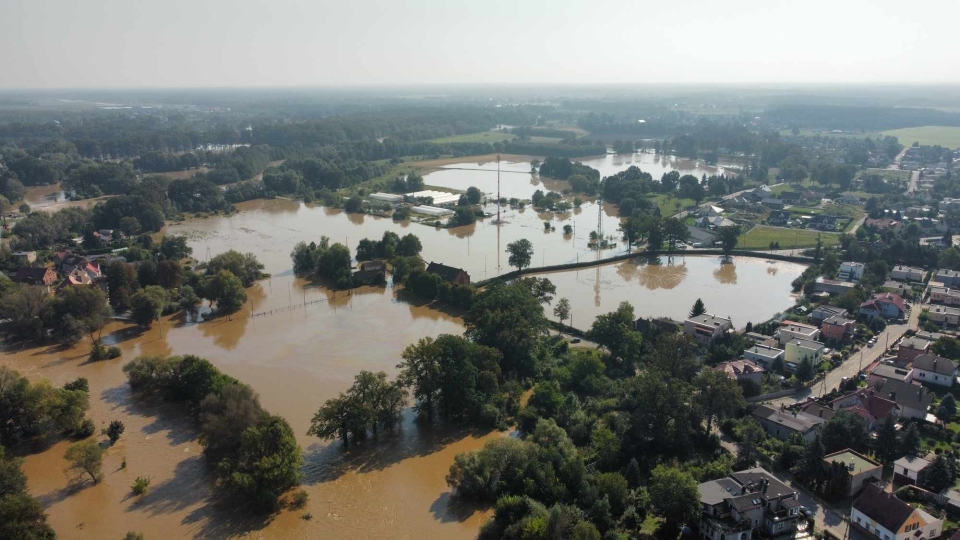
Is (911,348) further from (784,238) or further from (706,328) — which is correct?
(784,238)

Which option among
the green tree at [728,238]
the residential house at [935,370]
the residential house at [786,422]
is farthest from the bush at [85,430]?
the green tree at [728,238]

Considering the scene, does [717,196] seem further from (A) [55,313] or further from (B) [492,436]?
(A) [55,313]

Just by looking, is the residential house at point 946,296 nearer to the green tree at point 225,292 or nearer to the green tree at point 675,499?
the green tree at point 675,499

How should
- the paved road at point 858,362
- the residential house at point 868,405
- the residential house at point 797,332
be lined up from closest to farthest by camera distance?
the residential house at point 868,405
the paved road at point 858,362
the residential house at point 797,332

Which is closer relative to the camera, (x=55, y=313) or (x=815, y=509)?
(x=815, y=509)

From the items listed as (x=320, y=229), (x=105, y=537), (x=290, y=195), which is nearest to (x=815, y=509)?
(x=105, y=537)

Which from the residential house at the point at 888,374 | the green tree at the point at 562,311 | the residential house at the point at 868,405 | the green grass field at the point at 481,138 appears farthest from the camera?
the green grass field at the point at 481,138

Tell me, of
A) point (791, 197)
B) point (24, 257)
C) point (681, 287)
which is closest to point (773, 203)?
point (791, 197)
